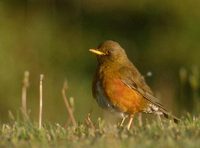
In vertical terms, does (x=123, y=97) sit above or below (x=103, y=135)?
below

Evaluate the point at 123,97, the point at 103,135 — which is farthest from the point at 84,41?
the point at 103,135

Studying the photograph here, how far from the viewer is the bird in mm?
11688

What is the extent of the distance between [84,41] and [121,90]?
14.5 m

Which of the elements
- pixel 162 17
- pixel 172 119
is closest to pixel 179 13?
pixel 162 17

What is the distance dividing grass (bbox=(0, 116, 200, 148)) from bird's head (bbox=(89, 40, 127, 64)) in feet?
7.62

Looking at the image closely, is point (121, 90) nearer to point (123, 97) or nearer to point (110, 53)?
point (123, 97)

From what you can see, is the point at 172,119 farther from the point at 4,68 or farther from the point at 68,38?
the point at 68,38

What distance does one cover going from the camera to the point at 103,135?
9.04 m

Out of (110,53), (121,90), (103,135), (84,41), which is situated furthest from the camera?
(84,41)

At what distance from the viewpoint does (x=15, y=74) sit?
23.8 meters

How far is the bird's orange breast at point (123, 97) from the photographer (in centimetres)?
1169

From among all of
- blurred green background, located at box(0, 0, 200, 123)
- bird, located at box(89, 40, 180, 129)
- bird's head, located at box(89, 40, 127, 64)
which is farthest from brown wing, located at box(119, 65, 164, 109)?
blurred green background, located at box(0, 0, 200, 123)

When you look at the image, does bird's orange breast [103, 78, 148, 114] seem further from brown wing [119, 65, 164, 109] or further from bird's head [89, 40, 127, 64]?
bird's head [89, 40, 127, 64]

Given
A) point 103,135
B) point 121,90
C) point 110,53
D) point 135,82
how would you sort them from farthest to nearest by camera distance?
point 110,53 → point 135,82 → point 121,90 → point 103,135
